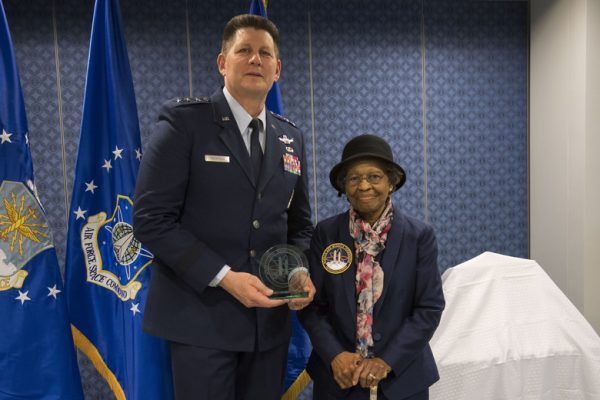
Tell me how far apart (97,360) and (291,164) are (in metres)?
1.27

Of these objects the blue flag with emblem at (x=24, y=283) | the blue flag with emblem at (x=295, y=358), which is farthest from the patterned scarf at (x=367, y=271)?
the blue flag with emblem at (x=24, y=283)

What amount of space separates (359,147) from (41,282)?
4.66 feet

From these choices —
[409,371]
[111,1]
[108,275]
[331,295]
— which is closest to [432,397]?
[409,371]

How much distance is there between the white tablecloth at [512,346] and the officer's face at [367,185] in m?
1.07

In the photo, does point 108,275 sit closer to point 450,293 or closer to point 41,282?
point 41,282

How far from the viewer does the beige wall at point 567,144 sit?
3264 millimetres

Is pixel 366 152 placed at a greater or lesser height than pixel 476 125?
lesser

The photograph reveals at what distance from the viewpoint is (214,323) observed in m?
1.58

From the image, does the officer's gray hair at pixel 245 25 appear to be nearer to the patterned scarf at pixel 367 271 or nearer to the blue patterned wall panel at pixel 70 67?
the patterned scarf at pixel 367 271

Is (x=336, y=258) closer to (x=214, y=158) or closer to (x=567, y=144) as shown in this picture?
(x=214, y=158)

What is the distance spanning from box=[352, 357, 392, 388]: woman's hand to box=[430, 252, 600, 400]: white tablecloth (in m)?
0.88

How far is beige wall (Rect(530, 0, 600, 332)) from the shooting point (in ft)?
10.7

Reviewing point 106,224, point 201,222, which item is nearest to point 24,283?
point 106,224

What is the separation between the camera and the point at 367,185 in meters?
1.69
